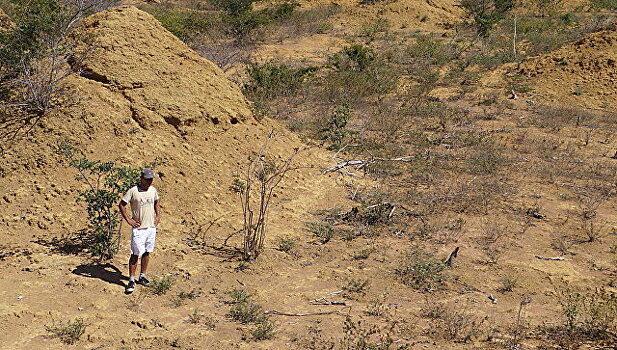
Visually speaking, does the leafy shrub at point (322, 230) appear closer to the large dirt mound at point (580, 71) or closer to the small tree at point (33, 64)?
the small tree at point (33, 64)

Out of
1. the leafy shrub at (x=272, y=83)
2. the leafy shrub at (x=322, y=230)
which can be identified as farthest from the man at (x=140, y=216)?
the leafy shrub at (x=272, y=83)

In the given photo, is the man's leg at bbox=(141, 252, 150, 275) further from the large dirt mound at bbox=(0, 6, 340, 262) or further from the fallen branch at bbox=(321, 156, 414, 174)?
the fallen branch at bbox=(321, 156, 414, 174)

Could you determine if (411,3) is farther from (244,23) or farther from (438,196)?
(438,196)

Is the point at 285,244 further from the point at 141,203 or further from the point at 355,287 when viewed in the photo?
the point at 141,203

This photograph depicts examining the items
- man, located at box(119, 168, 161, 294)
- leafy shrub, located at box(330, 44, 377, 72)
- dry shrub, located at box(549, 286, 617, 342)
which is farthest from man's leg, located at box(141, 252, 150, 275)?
leafy shrub, located at box(330, 44, 377, 72)

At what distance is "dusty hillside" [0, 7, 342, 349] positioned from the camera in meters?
3.79

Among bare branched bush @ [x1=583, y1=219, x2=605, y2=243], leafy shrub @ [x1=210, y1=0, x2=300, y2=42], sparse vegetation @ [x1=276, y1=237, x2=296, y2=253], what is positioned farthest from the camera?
leafy shrub @ [x1=210, y1=0, x2=300, y2=42]

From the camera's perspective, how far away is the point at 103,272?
14.0 ft

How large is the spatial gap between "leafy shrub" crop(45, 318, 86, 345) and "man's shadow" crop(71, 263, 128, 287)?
0.64 m

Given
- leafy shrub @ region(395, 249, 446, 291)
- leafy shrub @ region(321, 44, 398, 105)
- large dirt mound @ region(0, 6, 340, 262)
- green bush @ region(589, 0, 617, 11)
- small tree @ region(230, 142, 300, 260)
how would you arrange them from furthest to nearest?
green bush @ region(589, 0, 617, 11) → leafy shrub @ region(321, 44, 398, 105) → large dirt mound @ region(0, 6, 340, 262) → small tree @ region(230, 142, 300, 260) → leafy shrub @ region(395, 249, 446, 291)

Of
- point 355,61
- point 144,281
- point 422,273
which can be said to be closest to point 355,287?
point 422,273

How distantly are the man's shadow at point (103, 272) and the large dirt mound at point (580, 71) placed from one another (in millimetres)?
11078

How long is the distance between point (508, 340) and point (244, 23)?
14.4 metres

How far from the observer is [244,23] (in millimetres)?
16188
